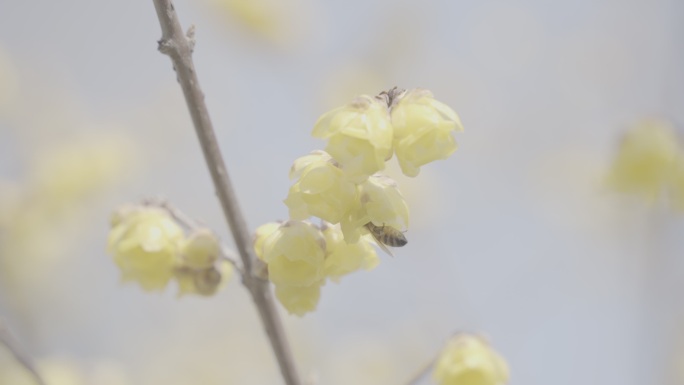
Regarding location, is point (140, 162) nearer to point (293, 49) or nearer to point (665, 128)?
point (293, 49)

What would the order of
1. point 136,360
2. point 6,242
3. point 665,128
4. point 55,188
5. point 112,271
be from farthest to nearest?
point 136,360
point 112,271
point 55,188
point 6,242
point 665,128

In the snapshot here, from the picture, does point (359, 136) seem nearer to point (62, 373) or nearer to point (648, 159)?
point (648, 159)

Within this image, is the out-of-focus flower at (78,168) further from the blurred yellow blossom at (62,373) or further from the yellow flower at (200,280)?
the yellow flower at (200,280)

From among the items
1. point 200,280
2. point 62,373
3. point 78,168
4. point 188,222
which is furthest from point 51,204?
point 200,280

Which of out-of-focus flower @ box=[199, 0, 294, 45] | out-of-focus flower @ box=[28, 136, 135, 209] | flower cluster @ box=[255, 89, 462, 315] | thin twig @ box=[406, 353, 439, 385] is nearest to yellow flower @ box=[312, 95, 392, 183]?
flower cluster @ box=[255, 89, 462, 315]

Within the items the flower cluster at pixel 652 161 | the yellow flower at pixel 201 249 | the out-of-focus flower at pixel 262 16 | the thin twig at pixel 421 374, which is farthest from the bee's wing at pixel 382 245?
the out-of-focus flower at pixel 262 16

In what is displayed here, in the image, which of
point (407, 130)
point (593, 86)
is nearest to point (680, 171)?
point (407, 130)
